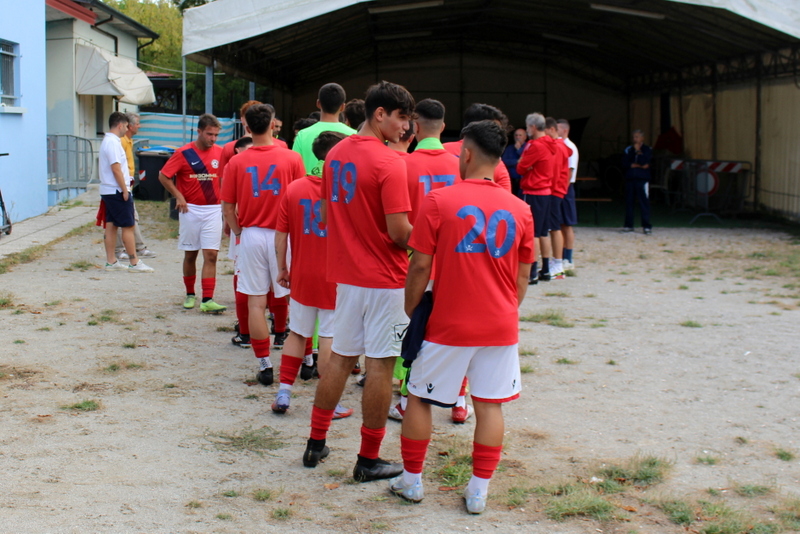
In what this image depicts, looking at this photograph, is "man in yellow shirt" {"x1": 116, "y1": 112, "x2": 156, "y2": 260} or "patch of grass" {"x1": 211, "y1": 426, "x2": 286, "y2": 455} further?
"man in yellow shirt" {"x1": 116, "y1": 112, "x2": 156, "y2": 260}

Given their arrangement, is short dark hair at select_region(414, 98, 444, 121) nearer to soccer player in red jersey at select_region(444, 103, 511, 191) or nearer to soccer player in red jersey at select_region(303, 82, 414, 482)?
soccer player in red jersey at select_region(444, 103, 511, 191)

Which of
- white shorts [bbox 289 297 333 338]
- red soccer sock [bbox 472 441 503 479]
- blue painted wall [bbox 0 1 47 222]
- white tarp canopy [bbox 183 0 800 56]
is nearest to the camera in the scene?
red soccer sock [bbox 472 441 503 479]

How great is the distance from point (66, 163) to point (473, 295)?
16442mm

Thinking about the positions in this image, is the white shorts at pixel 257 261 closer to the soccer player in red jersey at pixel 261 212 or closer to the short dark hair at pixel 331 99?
the soccer player in red jersey at pixel 261 212

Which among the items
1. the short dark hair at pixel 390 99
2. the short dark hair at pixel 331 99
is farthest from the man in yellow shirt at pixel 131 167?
the short dark hair at pixel 390 99

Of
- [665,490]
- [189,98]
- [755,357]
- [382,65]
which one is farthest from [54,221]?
[189,98]

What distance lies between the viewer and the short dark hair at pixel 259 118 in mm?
5492

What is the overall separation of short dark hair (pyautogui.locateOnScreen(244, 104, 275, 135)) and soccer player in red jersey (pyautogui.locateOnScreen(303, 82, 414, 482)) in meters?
1.66

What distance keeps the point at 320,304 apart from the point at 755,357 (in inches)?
148

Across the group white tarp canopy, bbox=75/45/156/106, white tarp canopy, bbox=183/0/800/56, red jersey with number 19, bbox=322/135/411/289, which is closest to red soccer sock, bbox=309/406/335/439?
A: red jersey with number 19, bbox=322/135/411/289

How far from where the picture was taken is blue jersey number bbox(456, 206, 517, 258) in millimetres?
3477

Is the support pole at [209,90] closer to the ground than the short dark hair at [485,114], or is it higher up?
higher up

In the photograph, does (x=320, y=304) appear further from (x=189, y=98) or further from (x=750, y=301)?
(x=189, y=98)

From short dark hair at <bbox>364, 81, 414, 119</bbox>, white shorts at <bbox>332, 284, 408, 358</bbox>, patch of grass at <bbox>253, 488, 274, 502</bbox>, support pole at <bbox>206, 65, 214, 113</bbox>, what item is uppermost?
support pole at <bbox>206, 65, 214, 113</bbox>
